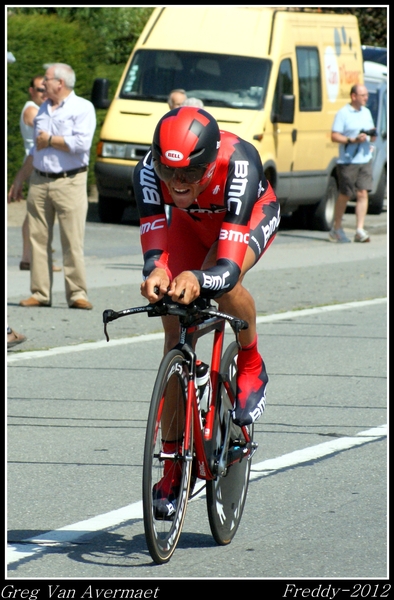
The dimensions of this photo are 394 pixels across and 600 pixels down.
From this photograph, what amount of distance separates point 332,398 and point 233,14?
480 inches

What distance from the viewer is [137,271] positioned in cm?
1390

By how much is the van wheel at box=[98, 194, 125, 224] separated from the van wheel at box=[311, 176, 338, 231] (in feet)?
10.8

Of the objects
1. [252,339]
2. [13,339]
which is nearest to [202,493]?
[252,339]

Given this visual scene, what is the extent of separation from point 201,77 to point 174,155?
14276 mm

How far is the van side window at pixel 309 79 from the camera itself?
62.5 feet

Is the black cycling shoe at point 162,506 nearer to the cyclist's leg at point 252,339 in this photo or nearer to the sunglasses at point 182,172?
the cyclist's leg at point 252,339

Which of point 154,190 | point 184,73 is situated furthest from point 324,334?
point 184,73

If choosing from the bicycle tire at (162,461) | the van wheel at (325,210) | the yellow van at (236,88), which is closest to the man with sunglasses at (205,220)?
the bicycle tire at (162,461)

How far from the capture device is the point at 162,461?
4.59m

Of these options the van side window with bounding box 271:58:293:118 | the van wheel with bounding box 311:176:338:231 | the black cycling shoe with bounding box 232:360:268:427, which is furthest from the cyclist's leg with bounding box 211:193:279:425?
the van wheel with bounding box 311:176:338:231

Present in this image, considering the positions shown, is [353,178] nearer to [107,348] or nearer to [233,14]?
[233,14]

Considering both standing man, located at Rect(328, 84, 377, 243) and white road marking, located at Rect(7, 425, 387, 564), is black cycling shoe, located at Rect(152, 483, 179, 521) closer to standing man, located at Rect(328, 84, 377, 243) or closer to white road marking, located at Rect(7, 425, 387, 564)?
white road marking, located at Rect(7, 425, 387, 564)

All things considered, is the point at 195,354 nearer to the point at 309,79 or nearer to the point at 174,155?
the point at 174,155

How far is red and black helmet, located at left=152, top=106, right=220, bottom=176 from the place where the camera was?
438 centimetres
